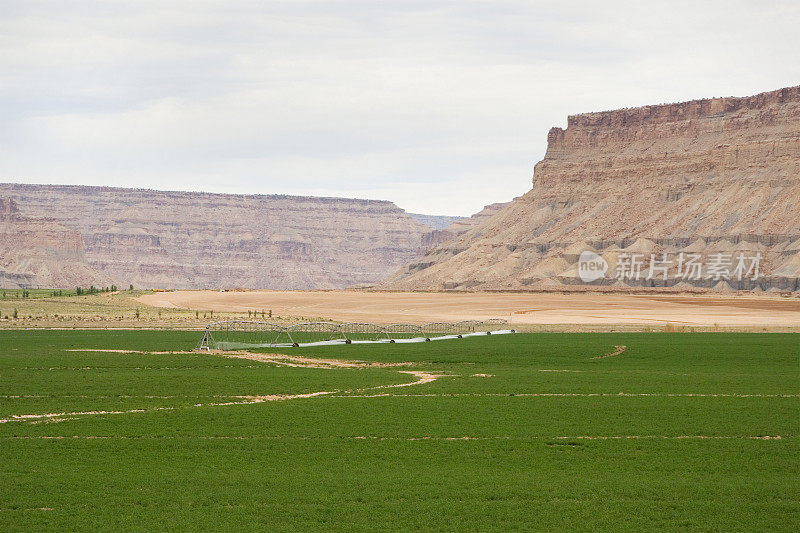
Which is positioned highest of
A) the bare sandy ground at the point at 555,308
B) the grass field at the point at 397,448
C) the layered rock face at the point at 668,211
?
the layered rock face at the point at 668,211

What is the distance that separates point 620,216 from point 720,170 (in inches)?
719

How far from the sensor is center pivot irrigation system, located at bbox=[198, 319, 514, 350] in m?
52.6

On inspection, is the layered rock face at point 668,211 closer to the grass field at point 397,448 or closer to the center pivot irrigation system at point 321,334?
the center pivot irrigation system at point 321,334

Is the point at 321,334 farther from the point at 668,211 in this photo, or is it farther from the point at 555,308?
the point at 668,211

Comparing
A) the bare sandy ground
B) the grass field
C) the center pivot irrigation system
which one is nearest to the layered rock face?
the bare sandy ground

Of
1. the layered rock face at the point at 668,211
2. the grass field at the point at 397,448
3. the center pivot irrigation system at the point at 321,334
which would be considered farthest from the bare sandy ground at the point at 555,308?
the grass field at the point at 397,448

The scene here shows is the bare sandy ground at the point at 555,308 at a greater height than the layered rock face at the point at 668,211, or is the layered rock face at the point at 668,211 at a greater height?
the layered rock face at the point at 668,211

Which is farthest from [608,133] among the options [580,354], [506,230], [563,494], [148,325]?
[563,494]

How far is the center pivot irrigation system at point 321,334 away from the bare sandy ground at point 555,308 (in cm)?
1036

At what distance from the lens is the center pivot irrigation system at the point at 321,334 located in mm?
52562

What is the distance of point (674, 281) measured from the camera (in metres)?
143

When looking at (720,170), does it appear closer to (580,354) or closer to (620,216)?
(620,216)

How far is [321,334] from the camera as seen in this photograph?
61.9 m

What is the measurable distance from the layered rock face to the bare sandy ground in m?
21.5
